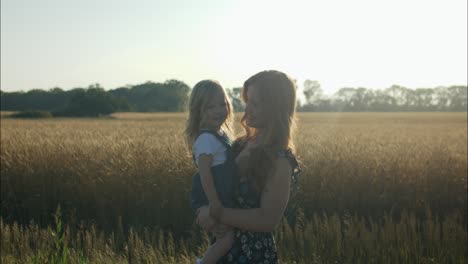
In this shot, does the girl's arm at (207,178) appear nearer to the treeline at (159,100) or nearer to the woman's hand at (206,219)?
the woman's hand at (206,219)

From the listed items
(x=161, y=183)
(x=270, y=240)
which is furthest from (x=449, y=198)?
(x=270, y=240)

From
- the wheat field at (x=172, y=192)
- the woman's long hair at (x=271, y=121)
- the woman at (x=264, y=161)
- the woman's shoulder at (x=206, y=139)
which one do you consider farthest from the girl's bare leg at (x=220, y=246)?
the wheat field at (x=172, y=192)

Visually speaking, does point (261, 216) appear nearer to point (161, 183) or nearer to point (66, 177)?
point (161, 183)

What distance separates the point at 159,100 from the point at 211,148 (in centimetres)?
5256

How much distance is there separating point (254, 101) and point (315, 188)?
4787mm

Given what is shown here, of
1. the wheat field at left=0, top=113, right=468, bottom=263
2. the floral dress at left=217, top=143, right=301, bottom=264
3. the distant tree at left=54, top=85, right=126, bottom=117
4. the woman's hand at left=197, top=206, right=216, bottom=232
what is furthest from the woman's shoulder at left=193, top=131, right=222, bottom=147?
the distant tree at left=54, top=85, right=126, bottom=117

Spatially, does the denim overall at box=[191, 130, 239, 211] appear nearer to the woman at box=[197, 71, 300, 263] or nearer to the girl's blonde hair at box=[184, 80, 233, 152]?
the woman at box=[197, 71, 300, 263]

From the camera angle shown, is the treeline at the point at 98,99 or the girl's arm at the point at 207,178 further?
the treeline at the point at 98,99

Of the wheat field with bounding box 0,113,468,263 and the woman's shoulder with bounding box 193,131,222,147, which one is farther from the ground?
the woman's shoulder with bounding box 193,131,222,147

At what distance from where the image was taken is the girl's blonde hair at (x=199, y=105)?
8.61 ft

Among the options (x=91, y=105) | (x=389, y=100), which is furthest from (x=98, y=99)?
(x=389, y=100)

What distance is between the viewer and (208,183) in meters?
2.38

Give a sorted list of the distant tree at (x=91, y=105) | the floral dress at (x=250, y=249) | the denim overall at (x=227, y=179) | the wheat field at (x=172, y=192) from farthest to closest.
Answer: the distant tree at (x=91, y=105) → the wheat field at (x=172, y=192) → the floral dress at (x=250, y=249) → the denim overall at (x=227, y=179)

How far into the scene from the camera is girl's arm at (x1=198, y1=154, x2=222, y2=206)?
2363mm
